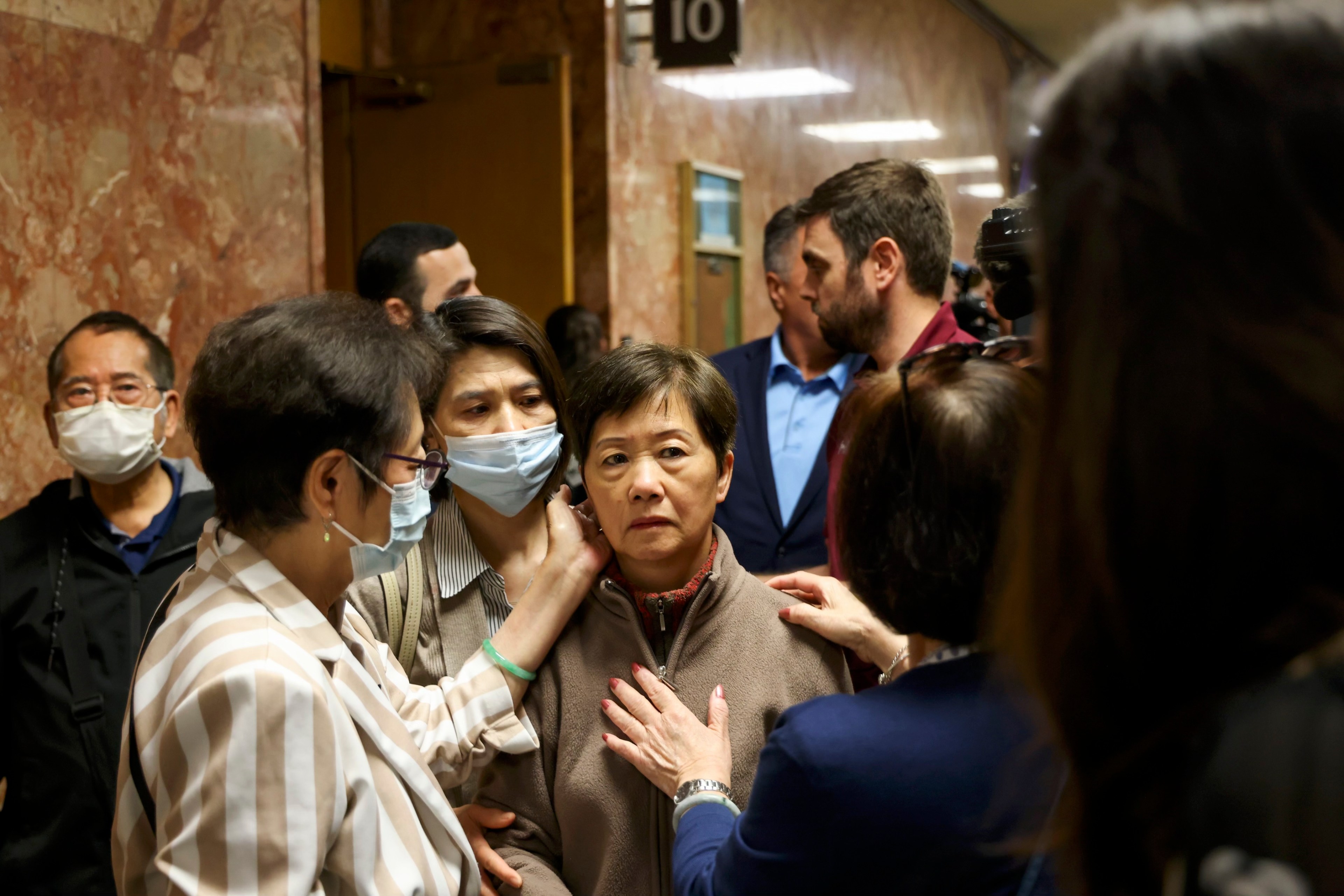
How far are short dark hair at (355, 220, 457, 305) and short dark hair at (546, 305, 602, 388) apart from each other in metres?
1.41

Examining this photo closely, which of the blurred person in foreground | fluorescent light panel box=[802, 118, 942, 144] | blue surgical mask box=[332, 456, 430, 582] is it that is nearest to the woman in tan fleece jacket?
blue surgical mask box=[332, 456, 430, 582]

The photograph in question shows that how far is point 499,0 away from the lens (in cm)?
575

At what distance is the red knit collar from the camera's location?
1956 millimetres

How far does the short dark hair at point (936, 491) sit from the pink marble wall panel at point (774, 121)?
4.53 meters

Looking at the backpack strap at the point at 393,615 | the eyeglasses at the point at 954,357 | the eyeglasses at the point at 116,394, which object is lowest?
the backpack strap at the point at 393,615

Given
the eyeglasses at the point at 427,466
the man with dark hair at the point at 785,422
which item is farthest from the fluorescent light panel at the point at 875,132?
the eyeglasses at the point at 427,466

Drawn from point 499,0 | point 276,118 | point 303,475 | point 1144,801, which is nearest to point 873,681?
point 303,475

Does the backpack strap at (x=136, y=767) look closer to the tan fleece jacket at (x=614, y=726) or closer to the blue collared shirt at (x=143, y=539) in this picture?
the tan fleece jacket at (x=614, y=726)

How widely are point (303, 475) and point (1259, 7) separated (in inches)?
49.4

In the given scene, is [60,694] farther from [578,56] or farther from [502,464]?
[578,56]

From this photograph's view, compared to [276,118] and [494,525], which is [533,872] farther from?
[276,118]

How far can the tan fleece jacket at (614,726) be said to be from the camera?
181 centimetres

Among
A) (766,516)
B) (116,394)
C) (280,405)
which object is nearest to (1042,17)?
(766,516)

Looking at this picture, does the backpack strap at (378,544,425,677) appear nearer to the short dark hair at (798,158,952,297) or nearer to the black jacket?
the black jacket
